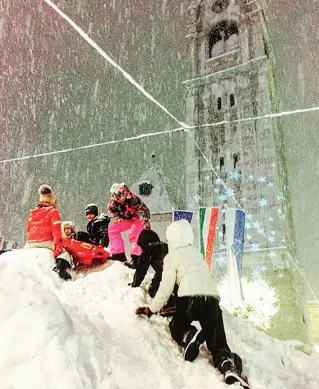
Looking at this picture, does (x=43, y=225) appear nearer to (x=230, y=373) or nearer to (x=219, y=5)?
(x=230, y=373)

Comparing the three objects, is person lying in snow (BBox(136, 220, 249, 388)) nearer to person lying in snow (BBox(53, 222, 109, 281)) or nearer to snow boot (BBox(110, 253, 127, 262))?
person lying in snow (BBox(53, 222, 109, 281))

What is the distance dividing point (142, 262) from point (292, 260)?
25.1 metres

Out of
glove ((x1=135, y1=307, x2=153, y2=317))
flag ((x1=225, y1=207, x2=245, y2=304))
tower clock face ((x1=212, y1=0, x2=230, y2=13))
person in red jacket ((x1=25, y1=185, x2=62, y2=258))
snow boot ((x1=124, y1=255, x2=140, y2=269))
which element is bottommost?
flag ((x1=225, y1=207, x2=245, y2=304))

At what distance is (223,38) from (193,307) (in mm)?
36093

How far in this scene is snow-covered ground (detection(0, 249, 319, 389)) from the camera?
8.77 feet

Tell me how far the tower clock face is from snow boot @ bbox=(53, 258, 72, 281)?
36.9 meters

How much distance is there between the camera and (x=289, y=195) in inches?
1334

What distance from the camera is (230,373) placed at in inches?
138

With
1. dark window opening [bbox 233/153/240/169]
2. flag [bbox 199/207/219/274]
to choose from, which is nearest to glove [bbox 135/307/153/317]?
flag [bbox 199/207/219/274]

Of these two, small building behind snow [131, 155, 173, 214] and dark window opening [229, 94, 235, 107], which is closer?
small building behind snow [131, 155, 173, 214]

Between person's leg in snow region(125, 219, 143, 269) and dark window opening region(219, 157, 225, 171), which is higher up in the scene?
dark window opening region(219, 157, 225, 171)

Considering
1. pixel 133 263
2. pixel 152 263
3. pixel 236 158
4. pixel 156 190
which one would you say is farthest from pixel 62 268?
pixel 236 158

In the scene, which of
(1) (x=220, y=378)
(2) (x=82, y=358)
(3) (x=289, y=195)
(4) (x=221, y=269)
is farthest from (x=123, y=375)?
(3) (x=289, y=195)

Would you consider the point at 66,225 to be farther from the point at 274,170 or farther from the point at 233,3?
the point at 233,3
